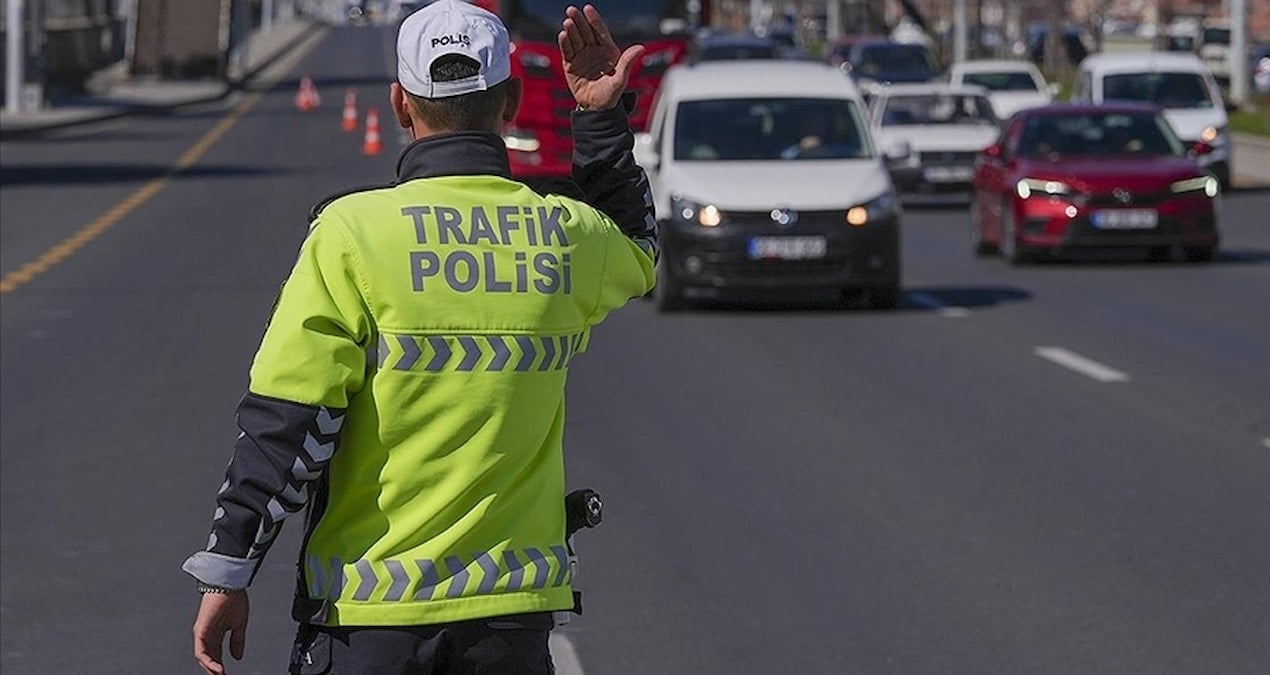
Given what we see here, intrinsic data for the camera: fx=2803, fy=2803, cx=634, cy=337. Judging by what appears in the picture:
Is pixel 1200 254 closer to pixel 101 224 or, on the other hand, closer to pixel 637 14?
pixel 101 224

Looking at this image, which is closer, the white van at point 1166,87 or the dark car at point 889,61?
the white van at point 1166,87

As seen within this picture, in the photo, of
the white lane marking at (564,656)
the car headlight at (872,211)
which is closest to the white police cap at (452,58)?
the white lane marking at (564,656)

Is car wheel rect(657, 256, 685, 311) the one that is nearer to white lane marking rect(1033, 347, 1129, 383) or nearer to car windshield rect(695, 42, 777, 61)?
white lane marking rect(1033, 347, 1129, 383)

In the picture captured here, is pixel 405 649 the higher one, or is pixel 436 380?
pixel 436 380

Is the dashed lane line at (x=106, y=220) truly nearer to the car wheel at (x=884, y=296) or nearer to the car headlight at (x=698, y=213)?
the car headlight at (x=698, y=213)

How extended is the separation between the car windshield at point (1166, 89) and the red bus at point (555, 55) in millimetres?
5591

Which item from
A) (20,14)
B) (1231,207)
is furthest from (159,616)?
(20,14)

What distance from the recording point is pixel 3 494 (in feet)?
35.2

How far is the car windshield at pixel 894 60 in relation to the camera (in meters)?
53.0

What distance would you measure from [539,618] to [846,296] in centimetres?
1580

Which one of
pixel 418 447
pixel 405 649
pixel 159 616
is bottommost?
pixel 159 616

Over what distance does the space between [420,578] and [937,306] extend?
51.2ft

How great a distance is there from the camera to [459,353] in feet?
13.3

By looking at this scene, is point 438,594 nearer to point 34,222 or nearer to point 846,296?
point 846,296
